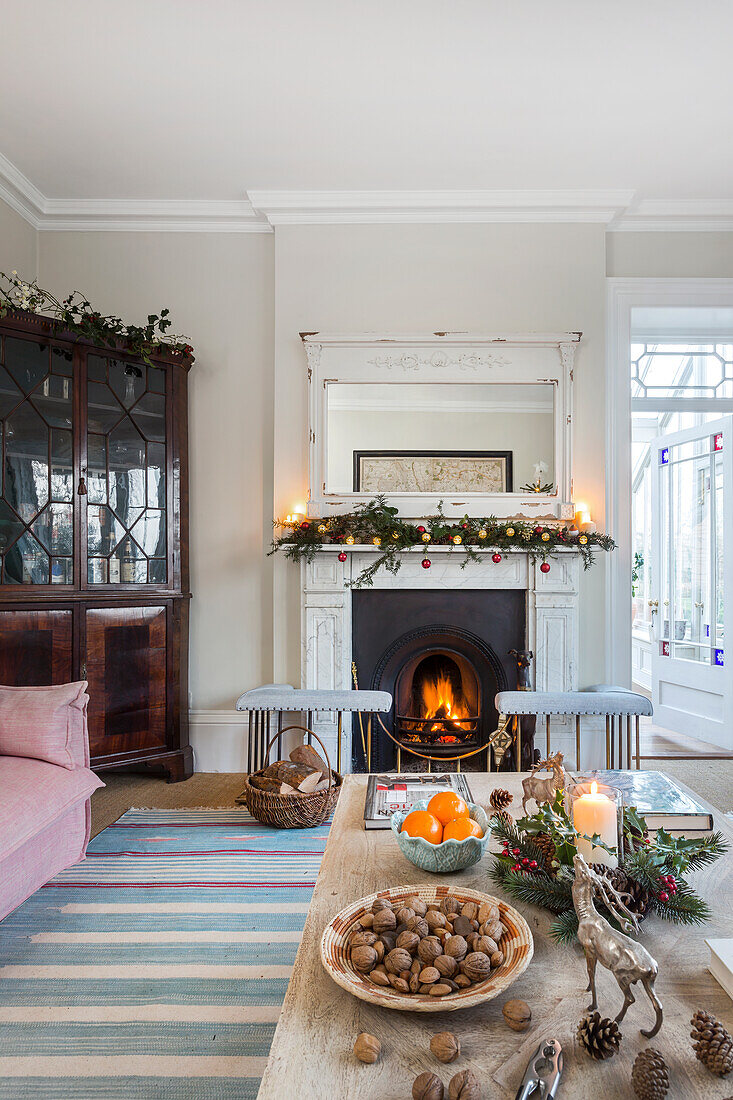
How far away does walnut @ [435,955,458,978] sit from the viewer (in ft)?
3.33

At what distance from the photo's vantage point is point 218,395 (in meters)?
3.81

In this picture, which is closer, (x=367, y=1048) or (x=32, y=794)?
(x=367, y=1048)

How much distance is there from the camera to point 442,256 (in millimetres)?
3662

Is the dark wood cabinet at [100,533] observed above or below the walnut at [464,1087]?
above

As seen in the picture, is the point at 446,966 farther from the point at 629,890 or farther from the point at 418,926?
the point at 629,890

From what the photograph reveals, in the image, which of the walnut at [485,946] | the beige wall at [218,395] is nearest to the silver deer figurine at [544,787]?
the walnut at [485,946]

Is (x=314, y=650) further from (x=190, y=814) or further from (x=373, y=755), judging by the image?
(x=190, y=814)

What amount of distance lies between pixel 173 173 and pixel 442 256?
1422 millimetres

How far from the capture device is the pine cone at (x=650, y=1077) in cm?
80

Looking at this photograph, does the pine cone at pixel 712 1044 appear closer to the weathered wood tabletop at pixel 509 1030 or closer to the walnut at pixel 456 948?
the weathered wood tabletop at pixel 509 1030

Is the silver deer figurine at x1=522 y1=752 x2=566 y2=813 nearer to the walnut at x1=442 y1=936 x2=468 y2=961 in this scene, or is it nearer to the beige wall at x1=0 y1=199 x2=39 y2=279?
the walnut at x1=442 y1=936 x2=468 y2=961

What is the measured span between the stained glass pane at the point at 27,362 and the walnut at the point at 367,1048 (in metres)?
3.04

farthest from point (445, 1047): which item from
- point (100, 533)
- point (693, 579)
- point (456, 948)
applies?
point (693, 579)

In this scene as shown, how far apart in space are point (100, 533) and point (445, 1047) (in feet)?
9.59
